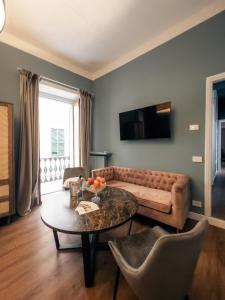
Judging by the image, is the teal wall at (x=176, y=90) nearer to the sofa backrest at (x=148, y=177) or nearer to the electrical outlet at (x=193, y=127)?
the electrical outlet at (x=193, y=127)

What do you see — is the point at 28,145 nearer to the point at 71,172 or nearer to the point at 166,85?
the point at 71,172

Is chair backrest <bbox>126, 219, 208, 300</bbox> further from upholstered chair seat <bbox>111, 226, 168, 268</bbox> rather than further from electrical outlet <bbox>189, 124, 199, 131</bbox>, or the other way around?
electrical outlet <bbox>189, 124, 199, 131</bbox>

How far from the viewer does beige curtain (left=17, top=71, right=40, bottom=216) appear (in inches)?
111

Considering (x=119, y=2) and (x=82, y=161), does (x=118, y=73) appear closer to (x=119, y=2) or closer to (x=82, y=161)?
(x=119, y=2)

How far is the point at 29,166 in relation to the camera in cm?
288

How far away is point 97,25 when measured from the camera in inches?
101

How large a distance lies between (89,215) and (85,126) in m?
2.96

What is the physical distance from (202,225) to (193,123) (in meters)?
1.99

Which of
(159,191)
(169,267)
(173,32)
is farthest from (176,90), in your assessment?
(169,267)

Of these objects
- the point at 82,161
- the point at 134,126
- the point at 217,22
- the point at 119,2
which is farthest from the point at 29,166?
the point at 217,22

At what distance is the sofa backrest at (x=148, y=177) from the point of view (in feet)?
8.66

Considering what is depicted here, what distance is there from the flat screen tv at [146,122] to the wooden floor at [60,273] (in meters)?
1.77

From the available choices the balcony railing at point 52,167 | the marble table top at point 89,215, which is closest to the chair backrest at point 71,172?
the marble table top at point 89,215

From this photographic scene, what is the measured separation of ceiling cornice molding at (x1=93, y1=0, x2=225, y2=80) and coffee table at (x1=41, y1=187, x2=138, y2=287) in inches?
112
